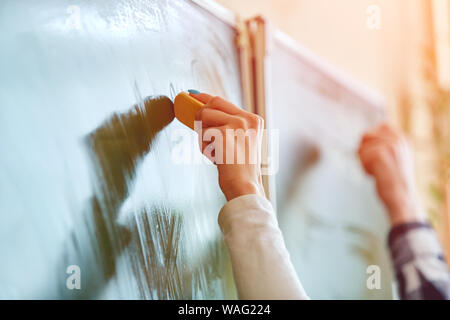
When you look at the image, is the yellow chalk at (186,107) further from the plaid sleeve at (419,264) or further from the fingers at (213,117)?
the plaid sleeve at (419,264)

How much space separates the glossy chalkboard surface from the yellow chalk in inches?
0.5

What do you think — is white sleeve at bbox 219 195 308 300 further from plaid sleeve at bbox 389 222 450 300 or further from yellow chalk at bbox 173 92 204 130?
plaid sleeve at bbox 389 222 450 300

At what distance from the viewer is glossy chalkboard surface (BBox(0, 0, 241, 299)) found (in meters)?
0.43

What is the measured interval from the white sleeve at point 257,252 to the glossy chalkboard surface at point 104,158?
0.34 feet

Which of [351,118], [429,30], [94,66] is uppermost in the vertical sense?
[429,30]

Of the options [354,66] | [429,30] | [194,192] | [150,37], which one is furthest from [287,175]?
[429,30]

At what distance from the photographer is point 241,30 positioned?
0.78 metres

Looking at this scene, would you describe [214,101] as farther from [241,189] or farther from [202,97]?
[241,189]

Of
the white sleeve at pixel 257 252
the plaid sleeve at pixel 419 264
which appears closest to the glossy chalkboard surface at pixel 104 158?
the white sleeve at pixel 257 252

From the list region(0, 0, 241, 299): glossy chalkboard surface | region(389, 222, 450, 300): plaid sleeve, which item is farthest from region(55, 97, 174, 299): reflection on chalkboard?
region(389, 222, 450, 300): plaid sleeve

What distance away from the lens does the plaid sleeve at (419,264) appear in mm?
943

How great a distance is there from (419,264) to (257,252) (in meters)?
0.66

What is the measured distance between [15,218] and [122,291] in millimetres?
161

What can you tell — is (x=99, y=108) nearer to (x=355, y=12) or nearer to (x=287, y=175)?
(x=287, y=175)
